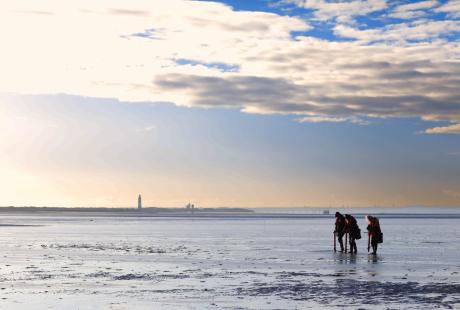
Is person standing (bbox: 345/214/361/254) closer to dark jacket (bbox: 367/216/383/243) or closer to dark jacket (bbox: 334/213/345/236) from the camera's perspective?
dark jacket (bbox: 334/213/345/236)

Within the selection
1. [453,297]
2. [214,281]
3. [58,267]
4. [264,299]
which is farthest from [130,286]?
[453,297]

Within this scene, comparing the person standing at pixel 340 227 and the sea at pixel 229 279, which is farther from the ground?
the person standing at pixel 340 227

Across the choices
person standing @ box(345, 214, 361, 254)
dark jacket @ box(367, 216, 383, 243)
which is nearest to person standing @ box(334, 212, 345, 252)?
person standing @ box(345, 214, 361, 254)

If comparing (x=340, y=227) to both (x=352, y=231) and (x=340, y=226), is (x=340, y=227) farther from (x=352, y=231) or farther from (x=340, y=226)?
(x=352, y=231)

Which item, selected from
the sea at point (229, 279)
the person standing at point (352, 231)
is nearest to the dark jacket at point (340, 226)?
the person standing at point (352, 231)

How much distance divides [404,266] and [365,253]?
829 cm

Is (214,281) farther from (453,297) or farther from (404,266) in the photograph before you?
(404,266)

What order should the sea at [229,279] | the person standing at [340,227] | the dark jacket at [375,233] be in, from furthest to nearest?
the person standing at [340,227], the dark jacket at [375,233], the sea at [229,279]

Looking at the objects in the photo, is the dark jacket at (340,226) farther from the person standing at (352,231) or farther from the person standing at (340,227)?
the person standing at (352,231)

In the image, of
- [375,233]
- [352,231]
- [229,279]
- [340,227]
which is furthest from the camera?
[340,227]

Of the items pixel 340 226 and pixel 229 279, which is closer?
pixel 229 279

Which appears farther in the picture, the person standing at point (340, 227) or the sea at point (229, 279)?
the person standing at point (340, 227)

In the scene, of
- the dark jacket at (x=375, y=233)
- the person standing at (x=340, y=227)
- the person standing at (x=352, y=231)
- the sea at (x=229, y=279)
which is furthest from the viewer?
the person standing at (x=340, y=227)

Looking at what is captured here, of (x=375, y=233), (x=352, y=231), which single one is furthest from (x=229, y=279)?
(x=352, y=231)
